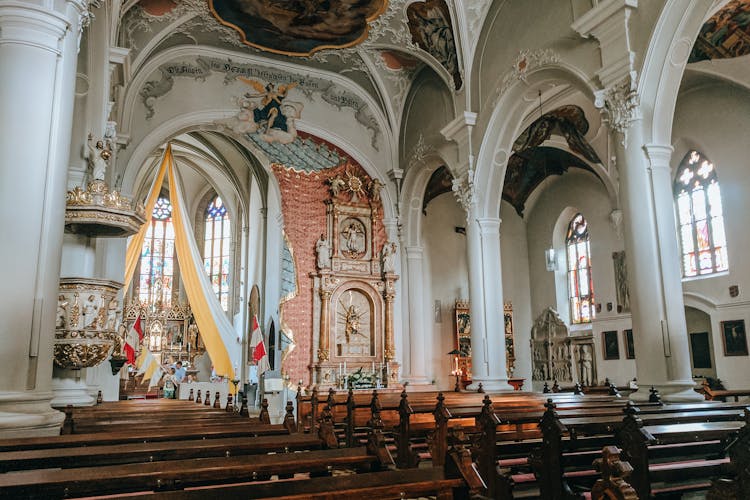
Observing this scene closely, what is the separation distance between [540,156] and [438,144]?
15.6 feet

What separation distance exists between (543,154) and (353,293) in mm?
6669

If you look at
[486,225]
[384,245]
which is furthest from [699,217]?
[384,245]

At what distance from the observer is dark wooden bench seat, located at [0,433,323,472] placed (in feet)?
10.2

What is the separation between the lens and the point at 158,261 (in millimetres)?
24906

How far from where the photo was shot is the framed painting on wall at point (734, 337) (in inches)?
491

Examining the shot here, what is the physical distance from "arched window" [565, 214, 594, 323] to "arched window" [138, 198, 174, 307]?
1486 cm

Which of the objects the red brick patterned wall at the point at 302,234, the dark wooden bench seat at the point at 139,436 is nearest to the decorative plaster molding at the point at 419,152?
the red brick patterned wall at the point at 302,234

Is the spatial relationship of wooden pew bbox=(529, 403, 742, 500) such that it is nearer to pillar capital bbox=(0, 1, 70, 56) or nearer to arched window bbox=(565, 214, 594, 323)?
pillar capital bbox=(0, 1, 70, 56)

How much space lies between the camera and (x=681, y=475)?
3.98 m

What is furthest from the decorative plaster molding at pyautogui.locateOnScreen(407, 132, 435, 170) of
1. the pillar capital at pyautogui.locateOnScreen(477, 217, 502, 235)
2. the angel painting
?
the angel painting

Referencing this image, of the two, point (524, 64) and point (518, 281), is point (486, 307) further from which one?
point (518, 281)

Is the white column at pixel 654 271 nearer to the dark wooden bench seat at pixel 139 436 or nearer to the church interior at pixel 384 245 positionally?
the church interior at pixel 384 245

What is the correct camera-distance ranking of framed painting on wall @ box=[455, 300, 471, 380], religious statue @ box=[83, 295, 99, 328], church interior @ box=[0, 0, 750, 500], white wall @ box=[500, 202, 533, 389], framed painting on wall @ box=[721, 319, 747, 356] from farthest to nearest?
white wall @ box=[500, 202, 533, 389] < framed painting on wall @ box=[455, 300, 471, 380] < framed painting on wall @ box=[721, 319, 747, 356] < religious statue @ box=[83, 295, 99, 328] < church interior @ box=[0, 0, 750, 500]

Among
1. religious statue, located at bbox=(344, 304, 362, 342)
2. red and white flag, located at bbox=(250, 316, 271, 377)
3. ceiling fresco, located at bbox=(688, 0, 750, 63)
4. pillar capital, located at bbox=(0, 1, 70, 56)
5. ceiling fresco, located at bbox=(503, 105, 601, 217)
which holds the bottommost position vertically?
red and white flag, located at bbox=(250, 316, 271, 377)
